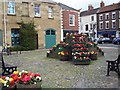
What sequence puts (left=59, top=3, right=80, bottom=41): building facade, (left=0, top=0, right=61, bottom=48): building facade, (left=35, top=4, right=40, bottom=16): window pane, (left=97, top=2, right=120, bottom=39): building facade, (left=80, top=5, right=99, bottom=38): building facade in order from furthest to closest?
(left=80, top=5, right=99, bottom=38): building facade
(left=97, top=2, right=120, bottom=39): building facade
(left=59, top=3, right=80, bottom=41): building facade
(left=35, top=4, right=40, bottom=16): window pane
(left=0, top=0, right=61, bottom=48): building facade

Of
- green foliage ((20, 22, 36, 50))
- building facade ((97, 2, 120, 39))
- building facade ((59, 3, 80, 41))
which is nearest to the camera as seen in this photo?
green foliage ((20, 22, 36, 50))

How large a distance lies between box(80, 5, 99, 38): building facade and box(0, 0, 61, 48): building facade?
2447 centimetres

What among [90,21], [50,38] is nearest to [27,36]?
[50,38]

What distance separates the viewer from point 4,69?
745 centimetres

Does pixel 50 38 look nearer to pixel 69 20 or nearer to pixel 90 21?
pixel 69 20

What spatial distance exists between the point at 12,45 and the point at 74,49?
41.4 feet

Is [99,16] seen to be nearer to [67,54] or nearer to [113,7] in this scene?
[113,7]

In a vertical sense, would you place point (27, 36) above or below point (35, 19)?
below

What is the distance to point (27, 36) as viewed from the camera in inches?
950

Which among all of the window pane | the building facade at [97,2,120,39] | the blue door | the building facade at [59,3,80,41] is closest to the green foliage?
the window pane

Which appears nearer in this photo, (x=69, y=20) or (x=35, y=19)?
(x=35, y=19)

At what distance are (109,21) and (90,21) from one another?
22.5 feet

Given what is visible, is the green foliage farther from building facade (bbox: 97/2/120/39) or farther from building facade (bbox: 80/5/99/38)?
building facade (bbox: 80/5/99/38)

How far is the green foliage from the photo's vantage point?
23.9 m
